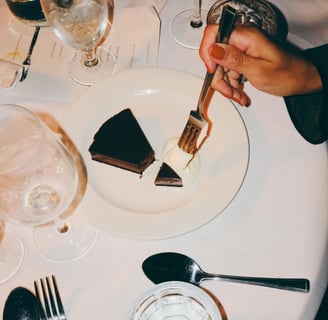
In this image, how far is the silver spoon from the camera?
82 cm

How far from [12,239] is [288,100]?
65 cm

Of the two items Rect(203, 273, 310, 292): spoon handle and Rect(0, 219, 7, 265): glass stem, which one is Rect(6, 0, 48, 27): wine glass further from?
Rect(203, 273, 310, 292): spoon handle

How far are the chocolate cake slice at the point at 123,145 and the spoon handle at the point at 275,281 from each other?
0.28 m

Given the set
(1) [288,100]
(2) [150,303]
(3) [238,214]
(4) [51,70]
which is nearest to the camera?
(2) [150,303]

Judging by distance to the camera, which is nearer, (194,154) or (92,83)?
(194,154)

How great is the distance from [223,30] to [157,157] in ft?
0.96

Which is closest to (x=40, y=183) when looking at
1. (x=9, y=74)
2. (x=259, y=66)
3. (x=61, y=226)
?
(x=61, y=226)

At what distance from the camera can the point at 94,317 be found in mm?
→ 820

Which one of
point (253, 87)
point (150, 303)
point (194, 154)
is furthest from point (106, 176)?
point (253, 87)

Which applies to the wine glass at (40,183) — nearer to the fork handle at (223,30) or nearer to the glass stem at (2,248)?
the glass stem at (2,248)

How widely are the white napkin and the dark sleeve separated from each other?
632 millimetres

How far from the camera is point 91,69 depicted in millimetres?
1130

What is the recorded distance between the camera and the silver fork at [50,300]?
2.67 ft

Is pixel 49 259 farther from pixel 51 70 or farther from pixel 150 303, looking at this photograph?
pixel 51 70
